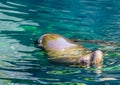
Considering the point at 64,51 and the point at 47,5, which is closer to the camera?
the point at 64,51

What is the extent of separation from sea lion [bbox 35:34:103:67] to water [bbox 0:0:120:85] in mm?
176

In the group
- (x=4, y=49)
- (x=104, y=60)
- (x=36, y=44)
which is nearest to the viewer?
(x=104, y=60)

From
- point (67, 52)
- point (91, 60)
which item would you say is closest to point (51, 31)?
point (67, 52)

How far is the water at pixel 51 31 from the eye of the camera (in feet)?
22.1

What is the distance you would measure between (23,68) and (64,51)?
1.29 metres

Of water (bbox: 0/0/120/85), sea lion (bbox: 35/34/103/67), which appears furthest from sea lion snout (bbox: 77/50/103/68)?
water (bbox: 0/0/120/85)

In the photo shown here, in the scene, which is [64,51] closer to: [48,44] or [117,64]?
[48,44]

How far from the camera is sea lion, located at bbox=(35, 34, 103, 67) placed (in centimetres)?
739

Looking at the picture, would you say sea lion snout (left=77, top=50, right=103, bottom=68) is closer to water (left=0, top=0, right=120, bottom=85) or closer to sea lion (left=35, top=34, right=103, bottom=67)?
sea lion (left=35, top=34, right=103, bottom=67)

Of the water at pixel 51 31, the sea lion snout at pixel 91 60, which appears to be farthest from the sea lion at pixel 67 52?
the water at pixel 51 31

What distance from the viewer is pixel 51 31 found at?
10.4 meters

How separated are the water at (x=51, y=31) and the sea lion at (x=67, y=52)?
0.58ft

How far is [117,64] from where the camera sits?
7.54 m

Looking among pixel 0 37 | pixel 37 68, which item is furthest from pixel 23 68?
pixel 0 37
